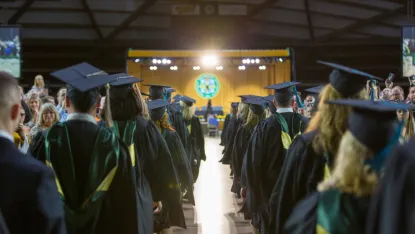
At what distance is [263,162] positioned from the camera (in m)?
4.61

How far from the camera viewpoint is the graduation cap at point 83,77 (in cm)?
286

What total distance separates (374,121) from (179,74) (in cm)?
2267

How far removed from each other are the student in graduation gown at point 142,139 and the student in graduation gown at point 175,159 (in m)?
0.29

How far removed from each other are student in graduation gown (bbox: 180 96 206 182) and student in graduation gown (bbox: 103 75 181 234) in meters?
4.72

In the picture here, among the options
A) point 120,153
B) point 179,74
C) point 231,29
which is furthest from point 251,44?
point 120,153

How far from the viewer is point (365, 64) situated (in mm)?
25438

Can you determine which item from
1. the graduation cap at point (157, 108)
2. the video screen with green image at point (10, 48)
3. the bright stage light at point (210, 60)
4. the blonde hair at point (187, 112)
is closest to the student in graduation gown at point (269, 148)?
the graduation cap at point (157, 108)

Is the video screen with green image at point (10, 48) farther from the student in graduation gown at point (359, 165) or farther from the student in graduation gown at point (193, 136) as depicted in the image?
the student in graduation gown at point (359, 165)

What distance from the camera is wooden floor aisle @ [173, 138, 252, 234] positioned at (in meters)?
6.34

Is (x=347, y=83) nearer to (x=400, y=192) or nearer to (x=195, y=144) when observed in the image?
(x=400, y=192)

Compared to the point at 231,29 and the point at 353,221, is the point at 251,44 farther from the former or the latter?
the point at 353,221

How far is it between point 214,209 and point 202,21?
16.7m

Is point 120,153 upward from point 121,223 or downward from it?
upward

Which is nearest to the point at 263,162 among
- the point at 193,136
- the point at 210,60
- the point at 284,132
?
the point at 284,132
